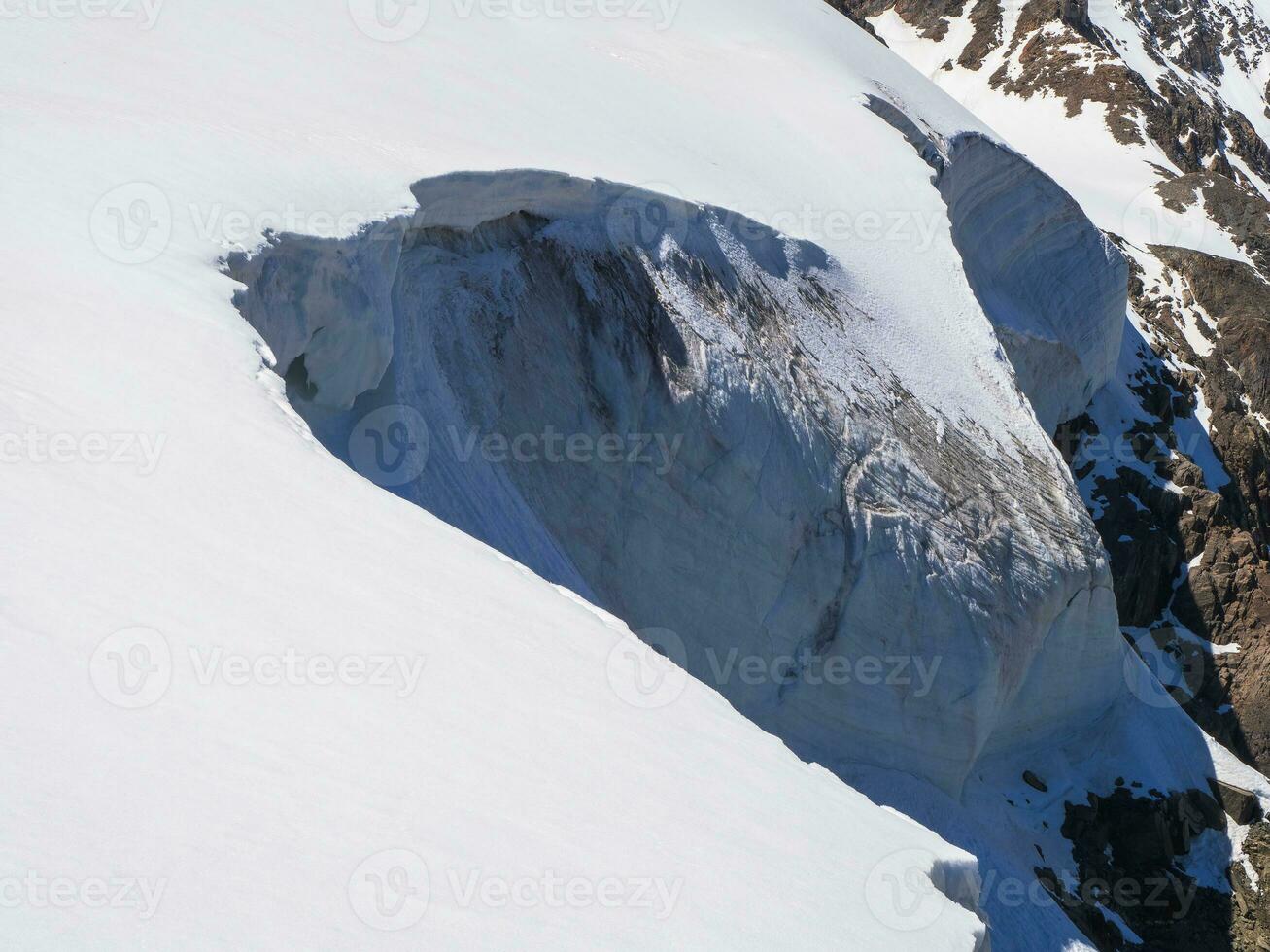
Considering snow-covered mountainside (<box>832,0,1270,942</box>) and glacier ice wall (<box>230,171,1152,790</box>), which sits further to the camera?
snow-covered mountainside (<box>832,0,1270,942</box>)

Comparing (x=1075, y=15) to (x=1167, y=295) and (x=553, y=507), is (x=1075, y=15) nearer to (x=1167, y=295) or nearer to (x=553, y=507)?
(x=1167, y=295)

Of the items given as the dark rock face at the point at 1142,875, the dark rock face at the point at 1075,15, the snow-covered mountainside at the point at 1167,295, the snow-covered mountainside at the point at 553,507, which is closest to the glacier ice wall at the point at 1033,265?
the snow-covered mountainside at the point at 553,507

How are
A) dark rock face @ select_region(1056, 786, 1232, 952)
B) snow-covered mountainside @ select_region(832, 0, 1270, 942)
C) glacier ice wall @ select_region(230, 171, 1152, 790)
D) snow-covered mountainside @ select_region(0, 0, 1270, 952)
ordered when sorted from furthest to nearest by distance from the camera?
snow-covered mountainside @ select_region(832, 0, 1270, 942), dark rock face @ select_region(1056, 786, 1232, 952), glacier ice wall @ select_region(230, 171, 1152, 790), snow-covered mountainside @ select_region(0, 0, 1270, 952)

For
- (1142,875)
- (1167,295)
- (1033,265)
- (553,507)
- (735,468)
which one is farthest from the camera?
(1167,295)

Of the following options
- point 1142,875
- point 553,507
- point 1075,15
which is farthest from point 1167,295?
point 1075,15

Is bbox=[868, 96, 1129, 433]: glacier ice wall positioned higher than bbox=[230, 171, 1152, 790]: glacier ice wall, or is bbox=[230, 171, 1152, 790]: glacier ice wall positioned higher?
bbox=[868, 96, 1129, 433]: glacier ice wall

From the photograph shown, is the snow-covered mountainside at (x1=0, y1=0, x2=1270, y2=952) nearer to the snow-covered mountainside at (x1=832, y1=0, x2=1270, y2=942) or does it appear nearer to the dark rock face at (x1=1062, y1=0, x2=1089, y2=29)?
the snow-covered mountainside at (x1=832, y1=0, x2=1270, y2=942)

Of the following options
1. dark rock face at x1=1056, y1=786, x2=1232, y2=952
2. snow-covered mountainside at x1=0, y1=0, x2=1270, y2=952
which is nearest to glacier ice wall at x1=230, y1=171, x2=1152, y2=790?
snow-covered mountainside at x1=0, y1=0, x2=1270, y2=952
